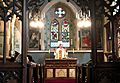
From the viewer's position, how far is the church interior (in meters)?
3.82

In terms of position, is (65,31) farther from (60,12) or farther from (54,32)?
(60,12)

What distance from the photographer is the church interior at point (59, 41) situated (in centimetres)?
382

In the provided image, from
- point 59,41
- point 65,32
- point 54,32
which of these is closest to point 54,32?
point 54,32

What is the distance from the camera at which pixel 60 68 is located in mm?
11523

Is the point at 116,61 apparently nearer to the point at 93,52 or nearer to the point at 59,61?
the point at 93,52

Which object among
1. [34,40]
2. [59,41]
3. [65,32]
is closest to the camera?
[59,41]

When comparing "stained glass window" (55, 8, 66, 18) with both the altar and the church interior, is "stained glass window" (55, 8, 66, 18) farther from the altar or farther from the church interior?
the altar

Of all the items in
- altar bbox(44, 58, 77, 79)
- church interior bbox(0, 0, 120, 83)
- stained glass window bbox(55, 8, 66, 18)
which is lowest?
altar bbox(44, 58, 77, 79)

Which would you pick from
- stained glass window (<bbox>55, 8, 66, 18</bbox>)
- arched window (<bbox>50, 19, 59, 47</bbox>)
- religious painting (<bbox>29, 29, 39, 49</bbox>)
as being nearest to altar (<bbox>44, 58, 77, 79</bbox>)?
religious painting (<bbox>29, 29, 39, 49</bbox>)

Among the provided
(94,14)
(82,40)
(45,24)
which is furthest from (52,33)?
(94,14)

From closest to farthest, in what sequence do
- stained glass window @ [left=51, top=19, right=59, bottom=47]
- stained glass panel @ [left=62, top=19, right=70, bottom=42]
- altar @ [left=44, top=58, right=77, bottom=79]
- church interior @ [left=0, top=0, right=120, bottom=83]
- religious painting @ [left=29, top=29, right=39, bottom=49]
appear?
1. church interior @ [left=0, top=0, right=120, bottom=83]
2. altar @ [left=44, top=58, right=77, bottom=79]
3. religious painting @ [left=29, top=29, right=39, bottom=49]
4. stained glass window @ [left=51, top=19, right=59, bottom=47]
5. stained glass panel @ [left=62, top=19, right=70, bottom=42]

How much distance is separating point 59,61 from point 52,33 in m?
3.48

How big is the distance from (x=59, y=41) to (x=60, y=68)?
206 cm

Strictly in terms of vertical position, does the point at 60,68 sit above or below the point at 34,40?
below
